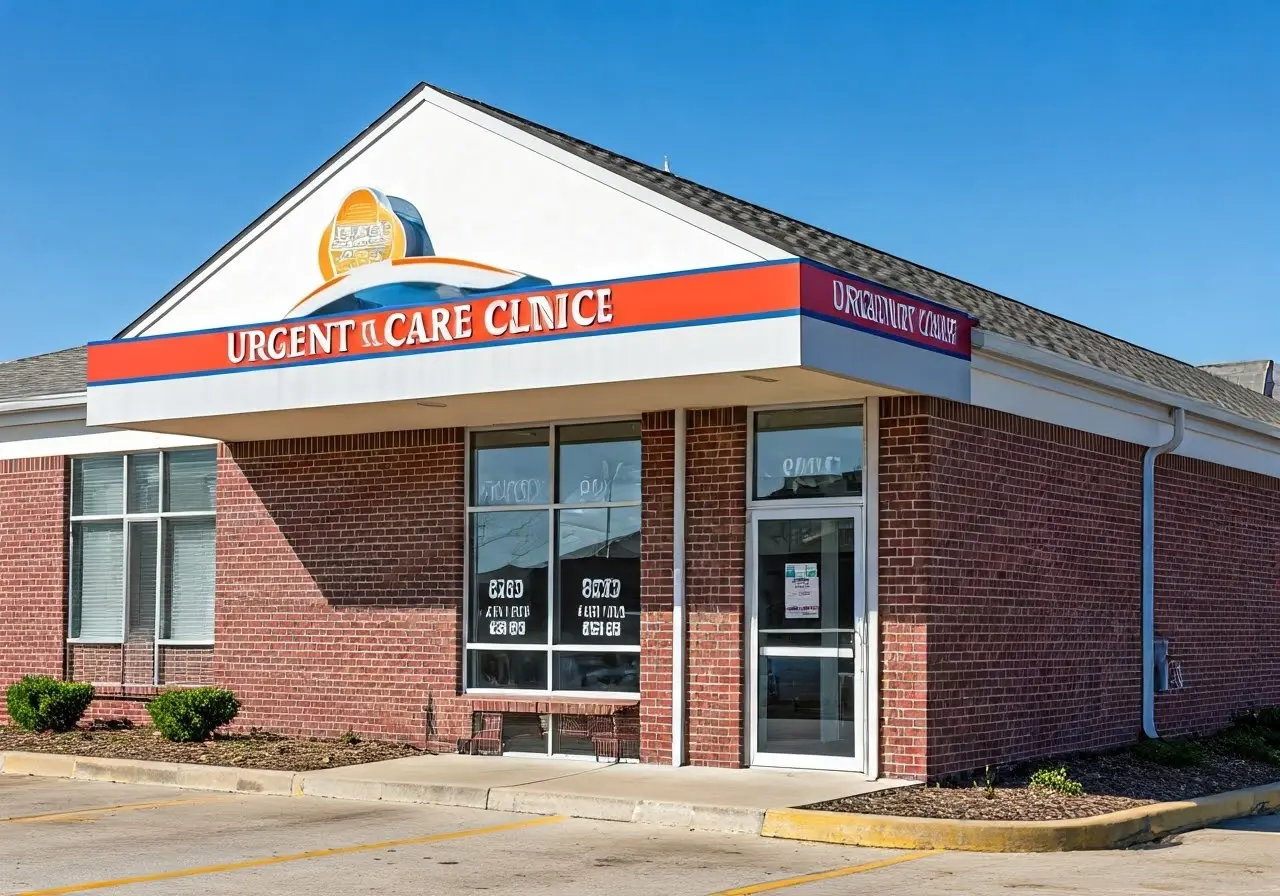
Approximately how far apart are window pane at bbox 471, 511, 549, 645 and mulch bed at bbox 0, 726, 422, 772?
1524 millimetres

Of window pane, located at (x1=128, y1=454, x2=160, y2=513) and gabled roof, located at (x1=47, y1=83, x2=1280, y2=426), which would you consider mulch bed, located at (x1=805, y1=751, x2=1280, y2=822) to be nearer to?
gabled roof, located at (x1=47, y1=83, x2=1280, y2=426)

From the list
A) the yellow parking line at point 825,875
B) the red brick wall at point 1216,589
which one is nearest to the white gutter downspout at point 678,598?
the yellow parking line at point 825,875

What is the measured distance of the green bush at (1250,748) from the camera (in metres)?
16.8

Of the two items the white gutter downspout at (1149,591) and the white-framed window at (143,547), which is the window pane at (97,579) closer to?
the white-framed window at (143,547)

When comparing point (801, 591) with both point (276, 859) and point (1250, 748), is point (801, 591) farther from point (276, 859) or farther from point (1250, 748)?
point (1250, 748)

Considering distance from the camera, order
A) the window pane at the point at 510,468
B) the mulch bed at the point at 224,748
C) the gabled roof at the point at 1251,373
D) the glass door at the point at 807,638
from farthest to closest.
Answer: the gabled roof at the point at 1251,373 → the window pane at the point at 510,468 → the mulch bed at the point at 224,748 → the glass door at the point at 807,638

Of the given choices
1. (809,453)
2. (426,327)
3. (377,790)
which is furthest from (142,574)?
(809,453)

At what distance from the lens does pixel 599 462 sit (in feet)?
51.2

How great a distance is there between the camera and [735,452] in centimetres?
1454

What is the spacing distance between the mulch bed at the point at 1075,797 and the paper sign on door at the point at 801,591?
1.87 meters

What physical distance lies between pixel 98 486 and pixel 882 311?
35.6 feet

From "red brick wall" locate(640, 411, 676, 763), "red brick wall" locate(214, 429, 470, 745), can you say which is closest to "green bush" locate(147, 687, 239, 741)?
"red brick wall" locate(214, 429, 470, 745)

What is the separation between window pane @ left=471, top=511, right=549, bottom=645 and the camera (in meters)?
15.9

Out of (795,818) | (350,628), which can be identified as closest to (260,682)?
(350,628)
